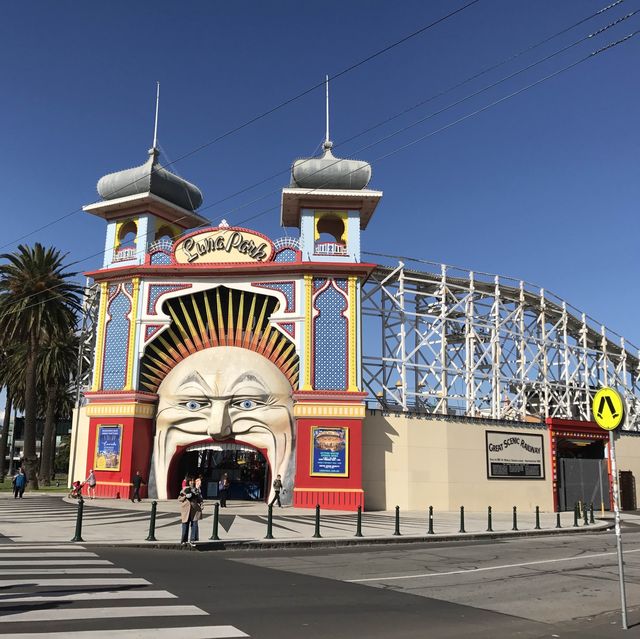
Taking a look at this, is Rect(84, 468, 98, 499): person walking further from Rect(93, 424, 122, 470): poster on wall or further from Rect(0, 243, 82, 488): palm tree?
Rect(0, 243, 82, 488): palm tree

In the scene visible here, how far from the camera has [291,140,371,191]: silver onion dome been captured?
102ft

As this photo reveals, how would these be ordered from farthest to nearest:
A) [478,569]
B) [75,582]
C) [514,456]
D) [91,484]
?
1. [514,456]
2. [91,484]
3. [478,569]
4. [75,582]

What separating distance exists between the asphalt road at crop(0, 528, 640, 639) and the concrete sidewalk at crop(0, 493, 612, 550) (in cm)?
153

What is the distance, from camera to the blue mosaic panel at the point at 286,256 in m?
31.1

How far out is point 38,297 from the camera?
3778cm

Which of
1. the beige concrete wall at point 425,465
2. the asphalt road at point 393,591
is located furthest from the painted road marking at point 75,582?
the beige concrete wall at point 425,465

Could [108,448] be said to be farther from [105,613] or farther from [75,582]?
[105,613]

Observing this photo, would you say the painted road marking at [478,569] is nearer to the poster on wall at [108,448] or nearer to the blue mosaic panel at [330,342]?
the blue mosaic panel at [330,342]

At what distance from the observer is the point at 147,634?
7.14 metres

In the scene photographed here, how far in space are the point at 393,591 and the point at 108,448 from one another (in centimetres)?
2327

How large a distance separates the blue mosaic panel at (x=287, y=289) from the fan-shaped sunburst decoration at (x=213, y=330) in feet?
2.08

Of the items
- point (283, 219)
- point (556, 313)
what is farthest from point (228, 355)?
point (556, 313)

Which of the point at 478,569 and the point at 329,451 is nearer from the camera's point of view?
the point at 478,569

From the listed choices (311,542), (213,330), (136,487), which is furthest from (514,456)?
(136,487)
